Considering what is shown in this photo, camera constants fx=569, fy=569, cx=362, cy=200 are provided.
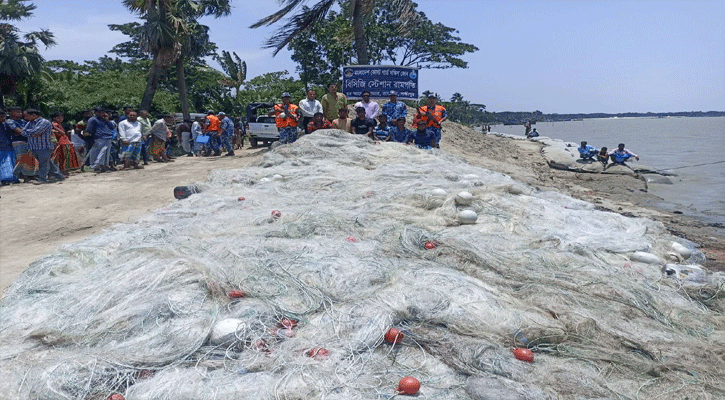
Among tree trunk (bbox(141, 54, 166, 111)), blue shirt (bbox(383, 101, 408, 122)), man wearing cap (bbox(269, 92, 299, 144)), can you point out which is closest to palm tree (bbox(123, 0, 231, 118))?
tree trunk (bbox(141, 54, 166, 111))

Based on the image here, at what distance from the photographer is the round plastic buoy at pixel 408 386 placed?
2.63 metres

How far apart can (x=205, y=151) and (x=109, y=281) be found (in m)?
11.3

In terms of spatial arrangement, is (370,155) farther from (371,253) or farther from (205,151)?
(205,151)

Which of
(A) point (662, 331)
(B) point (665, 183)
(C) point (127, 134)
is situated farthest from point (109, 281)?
(B) point (665, 183)

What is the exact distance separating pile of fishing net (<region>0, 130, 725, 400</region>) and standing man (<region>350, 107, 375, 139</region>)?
4.92 m

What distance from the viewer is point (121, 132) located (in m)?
11.4

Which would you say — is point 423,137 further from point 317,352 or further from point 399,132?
point 317,352

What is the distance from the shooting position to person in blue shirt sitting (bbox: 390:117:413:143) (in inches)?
406

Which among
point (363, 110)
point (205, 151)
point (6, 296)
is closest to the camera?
point (6, 296)

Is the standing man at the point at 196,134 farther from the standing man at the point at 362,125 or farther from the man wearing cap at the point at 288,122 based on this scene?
the standing man at the point at 362,125

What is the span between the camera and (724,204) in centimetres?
1226

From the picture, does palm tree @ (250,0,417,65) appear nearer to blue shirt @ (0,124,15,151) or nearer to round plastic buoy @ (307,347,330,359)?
blue shirt @ (0,124,15,151)

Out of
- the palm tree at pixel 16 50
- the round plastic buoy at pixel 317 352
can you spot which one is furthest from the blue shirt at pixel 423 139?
the palm tree at pixel 16 50

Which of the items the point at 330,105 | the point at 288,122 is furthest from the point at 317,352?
the point at 288,122
